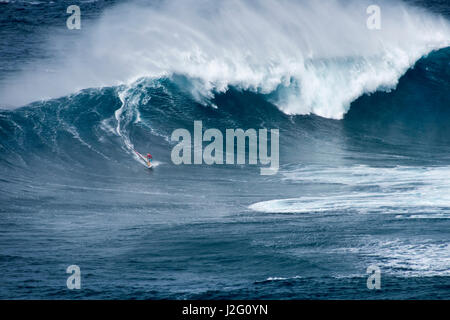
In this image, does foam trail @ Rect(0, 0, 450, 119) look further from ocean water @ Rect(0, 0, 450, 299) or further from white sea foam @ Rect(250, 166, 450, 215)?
white sea foam @ Rect(250, 166, 450, 215)

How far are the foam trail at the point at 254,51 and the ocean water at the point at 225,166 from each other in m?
0.07

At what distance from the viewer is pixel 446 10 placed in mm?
33938

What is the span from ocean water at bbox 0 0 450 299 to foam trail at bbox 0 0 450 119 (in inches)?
2.9

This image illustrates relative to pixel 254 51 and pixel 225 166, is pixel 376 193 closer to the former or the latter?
pixel 225 166

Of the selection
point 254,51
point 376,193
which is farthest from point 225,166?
point 254,51

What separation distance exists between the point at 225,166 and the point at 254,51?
27.0ft

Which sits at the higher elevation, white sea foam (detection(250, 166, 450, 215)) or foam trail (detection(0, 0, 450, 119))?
foam trail (detection(0, 0, 450, 119))

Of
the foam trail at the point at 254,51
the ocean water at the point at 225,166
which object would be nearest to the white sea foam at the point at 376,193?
the ocean water at the point at 225,166

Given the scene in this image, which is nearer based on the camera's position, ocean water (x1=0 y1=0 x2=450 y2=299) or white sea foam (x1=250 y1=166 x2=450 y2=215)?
ocean water (x1=0 y1=0 x2=450 y2=299)

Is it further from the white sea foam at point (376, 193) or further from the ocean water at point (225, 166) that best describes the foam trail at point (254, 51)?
the white sea foam at point (376, 193)

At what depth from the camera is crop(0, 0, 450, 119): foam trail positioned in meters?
23.3

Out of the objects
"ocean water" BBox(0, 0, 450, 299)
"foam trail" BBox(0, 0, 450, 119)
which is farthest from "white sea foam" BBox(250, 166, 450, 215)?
"foam trail" BBox(0, 0, 450, 119)

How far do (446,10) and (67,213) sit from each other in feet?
86.2

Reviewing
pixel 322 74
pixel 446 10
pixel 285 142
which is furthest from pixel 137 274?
pixel 446 10
